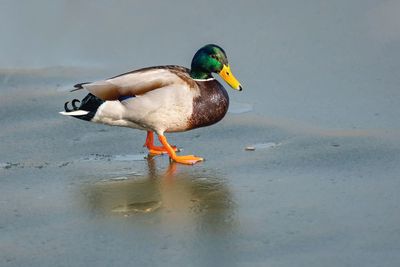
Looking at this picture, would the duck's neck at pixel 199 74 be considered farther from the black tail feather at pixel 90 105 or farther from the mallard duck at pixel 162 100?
the black tail feather at pixel 90 105

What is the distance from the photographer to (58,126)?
6.84 meters

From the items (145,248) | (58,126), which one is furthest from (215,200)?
(58,126)

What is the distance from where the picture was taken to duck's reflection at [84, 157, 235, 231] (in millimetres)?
5000

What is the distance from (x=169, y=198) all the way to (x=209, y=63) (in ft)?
4.79

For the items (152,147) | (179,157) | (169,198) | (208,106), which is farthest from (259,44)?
(169,198)

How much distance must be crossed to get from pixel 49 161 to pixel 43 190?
1.85 feet

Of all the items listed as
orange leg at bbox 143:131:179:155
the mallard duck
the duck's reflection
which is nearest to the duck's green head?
the mallard duck

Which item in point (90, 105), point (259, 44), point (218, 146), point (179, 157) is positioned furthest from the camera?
point (259, 44)

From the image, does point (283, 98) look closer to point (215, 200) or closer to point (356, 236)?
point (215, 200)

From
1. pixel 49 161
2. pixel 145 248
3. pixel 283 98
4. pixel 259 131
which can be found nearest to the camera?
pixel 145 248

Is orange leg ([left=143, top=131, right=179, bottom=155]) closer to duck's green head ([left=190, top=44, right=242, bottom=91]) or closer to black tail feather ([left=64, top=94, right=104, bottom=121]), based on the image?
black tail feather ([left=64, top=94, right=104, bottom=121])

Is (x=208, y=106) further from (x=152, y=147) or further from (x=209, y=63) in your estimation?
(x=152, y=147)

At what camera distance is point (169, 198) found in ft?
17.5

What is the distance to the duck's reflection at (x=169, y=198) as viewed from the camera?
5000 millimetres
